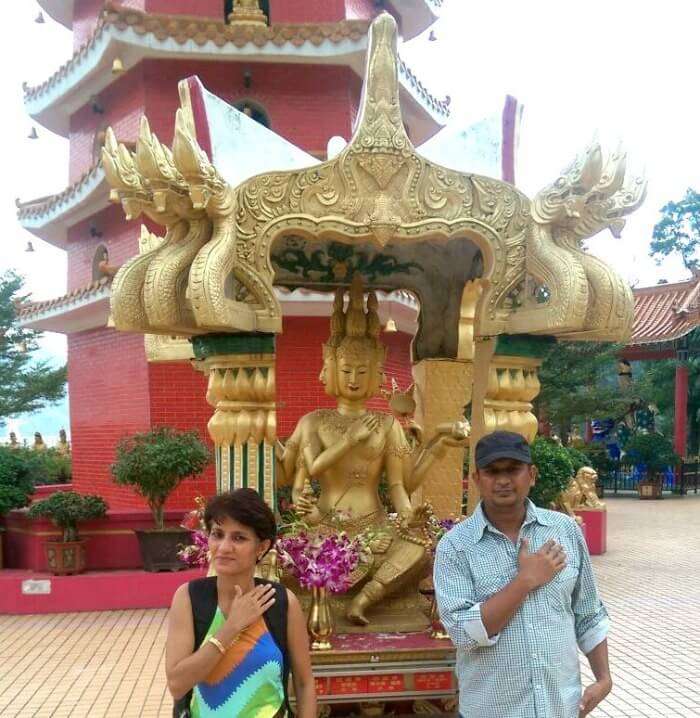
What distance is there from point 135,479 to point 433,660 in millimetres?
5969

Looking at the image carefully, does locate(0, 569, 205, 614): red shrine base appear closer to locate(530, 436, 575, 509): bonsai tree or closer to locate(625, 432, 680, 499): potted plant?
locate(530, 436, 575, 509): bonsai tree

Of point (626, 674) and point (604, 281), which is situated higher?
point (604, 281)

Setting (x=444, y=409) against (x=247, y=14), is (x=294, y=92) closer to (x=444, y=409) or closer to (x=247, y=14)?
(x=247, y=14)

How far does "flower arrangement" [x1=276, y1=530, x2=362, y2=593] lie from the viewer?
3664 mm

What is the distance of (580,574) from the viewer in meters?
2.58

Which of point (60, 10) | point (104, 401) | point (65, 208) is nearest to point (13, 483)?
point (104, 401)

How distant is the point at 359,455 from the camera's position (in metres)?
4.52

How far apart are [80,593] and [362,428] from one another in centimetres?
545

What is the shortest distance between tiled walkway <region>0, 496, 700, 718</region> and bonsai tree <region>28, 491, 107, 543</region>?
125 cm

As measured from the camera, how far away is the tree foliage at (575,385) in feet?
57.1

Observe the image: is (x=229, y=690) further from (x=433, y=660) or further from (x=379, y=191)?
(x=379, y=191)

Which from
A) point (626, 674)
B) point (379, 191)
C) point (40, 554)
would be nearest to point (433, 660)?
point (379, 191)

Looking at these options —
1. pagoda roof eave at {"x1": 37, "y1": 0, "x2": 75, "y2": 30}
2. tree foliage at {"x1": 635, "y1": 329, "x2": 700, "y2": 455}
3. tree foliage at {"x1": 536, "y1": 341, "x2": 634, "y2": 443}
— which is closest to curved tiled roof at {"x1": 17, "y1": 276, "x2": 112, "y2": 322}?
pagoda roof eave at {"x1": 37, "y1": 0, "x2": 75, "y2": 30}

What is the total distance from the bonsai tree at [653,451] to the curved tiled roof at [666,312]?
2.78m
